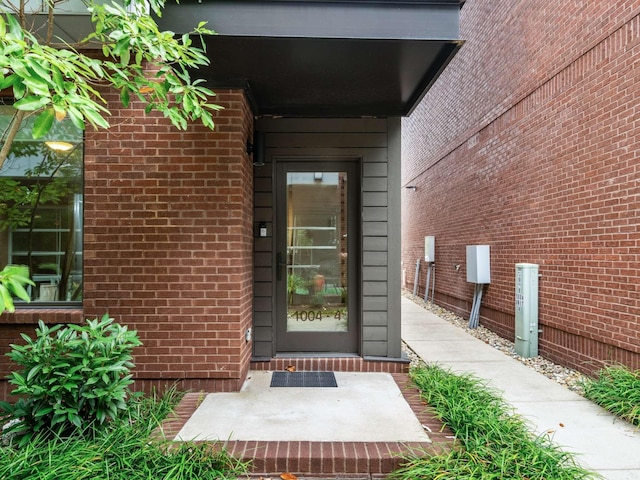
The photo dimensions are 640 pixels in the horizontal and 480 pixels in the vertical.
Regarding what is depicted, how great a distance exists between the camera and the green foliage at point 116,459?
2.02 metres

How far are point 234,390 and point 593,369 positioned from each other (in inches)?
139

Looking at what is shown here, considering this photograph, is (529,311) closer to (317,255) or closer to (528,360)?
(528,360)

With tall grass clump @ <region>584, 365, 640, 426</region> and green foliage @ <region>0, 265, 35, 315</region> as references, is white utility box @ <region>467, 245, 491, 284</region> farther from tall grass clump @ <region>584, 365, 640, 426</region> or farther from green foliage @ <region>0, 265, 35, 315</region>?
green foliage @ <region>0, 265, 35, 315</region>

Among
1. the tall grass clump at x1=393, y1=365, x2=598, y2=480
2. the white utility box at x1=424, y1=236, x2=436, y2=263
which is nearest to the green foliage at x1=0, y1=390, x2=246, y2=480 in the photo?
the tall grass clump at x1=393, y1=365, x2=598, y2=480

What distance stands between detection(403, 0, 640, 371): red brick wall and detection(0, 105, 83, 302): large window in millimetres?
4882

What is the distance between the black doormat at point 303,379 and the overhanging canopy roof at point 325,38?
8.60ft

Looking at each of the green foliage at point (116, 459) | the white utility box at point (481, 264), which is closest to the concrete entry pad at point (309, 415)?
the green foliage at point (116, 459)

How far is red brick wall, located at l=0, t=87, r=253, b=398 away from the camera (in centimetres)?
327

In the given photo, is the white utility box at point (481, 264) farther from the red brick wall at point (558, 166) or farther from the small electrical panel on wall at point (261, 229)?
the small electrical panel on wall at point (261, 229)

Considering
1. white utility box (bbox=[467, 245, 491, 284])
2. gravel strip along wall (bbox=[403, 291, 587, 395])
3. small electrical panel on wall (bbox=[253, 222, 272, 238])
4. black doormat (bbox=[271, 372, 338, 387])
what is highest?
small electrical panel on wall (bbox=[253, 222, 272, 238])

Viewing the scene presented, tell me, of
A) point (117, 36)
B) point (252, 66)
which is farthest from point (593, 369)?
point (117, 36)

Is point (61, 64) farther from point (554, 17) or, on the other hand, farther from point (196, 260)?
point (554, 17)

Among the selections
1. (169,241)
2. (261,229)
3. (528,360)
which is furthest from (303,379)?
(528,360)

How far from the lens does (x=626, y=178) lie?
3.53 m
